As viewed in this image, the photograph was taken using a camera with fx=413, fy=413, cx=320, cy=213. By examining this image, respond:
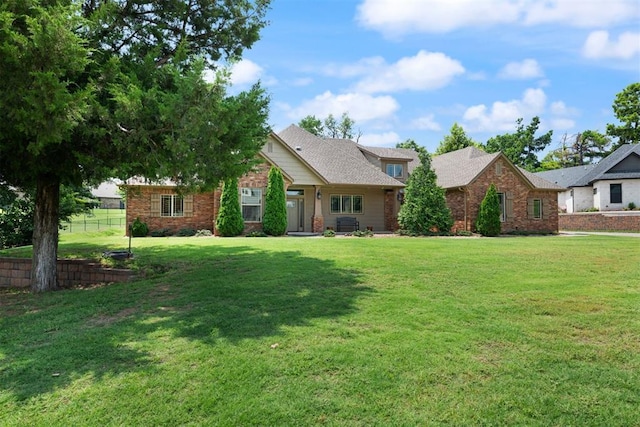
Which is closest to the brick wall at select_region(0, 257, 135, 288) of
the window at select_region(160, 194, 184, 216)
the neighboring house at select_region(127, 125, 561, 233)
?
the neighboring house at select_region(127, 125, 561, 233)

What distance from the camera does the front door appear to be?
70.7ft

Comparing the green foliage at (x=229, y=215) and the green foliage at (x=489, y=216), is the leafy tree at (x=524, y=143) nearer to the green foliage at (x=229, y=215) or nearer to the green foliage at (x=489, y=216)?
the green foliage at (x=489, y=216)

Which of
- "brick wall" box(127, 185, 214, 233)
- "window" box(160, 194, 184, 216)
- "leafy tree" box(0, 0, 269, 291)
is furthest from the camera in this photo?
"window" box(160, 194, 184, 216)

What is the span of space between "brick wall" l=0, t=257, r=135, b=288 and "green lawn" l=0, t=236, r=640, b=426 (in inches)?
32.5

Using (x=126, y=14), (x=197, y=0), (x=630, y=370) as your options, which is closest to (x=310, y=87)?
(x=197, y=0)

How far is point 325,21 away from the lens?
10.0 metres

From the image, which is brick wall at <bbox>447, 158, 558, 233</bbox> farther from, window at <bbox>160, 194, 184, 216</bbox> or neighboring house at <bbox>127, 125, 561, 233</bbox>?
window at <bbox>160, 194, 184, 216</bbox>

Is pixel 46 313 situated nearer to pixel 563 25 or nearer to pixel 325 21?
pixel 325 21

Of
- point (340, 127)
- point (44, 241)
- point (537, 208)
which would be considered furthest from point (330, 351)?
point (340, 127)

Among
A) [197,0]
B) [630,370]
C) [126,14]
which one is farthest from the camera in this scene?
[197,0]

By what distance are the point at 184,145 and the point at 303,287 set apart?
286cm

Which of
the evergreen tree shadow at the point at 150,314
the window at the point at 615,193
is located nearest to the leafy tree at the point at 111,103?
the evergreen tree shadow at the point at 150,314

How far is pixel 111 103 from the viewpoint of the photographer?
6664 mm

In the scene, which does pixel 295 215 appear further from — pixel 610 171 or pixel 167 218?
pixel 610 171
